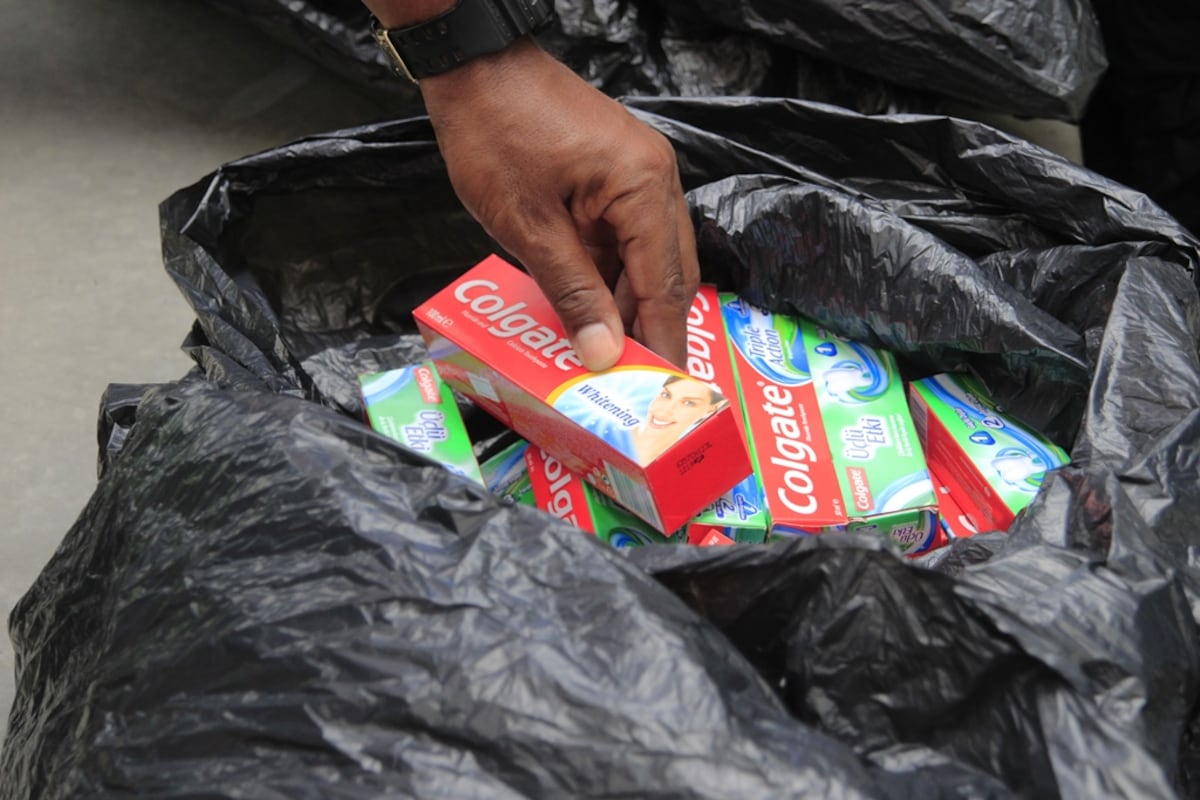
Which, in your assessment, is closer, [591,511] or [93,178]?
[591,511]

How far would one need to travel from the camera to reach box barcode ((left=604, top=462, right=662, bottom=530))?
2.50 ft

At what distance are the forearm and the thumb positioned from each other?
17 centimetres

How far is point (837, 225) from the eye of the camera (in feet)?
3.08

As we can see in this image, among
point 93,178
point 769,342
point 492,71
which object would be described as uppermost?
point 492,71

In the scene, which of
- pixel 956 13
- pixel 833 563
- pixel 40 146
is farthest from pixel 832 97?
pixel 40 146

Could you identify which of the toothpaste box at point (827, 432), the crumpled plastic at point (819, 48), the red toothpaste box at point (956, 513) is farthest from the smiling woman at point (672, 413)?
the crumpled plastic at point (819, 48)

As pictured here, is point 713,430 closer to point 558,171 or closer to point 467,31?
point 558,171

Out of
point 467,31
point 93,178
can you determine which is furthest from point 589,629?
point 93,178

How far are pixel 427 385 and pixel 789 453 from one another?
12.2 inches

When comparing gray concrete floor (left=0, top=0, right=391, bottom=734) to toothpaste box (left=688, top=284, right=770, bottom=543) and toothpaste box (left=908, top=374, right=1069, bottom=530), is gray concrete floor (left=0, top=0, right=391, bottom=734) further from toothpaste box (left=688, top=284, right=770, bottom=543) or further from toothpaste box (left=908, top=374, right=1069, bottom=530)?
toothpaste box (left=908, top=374, right=1069, bottom=530)

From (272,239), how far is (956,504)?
0.67 m

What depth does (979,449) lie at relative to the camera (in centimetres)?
86

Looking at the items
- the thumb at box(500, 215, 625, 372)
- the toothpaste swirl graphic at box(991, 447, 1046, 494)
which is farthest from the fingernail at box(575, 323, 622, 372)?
the toothpaste swirl graphic at box(991, 447, 1046, 494)

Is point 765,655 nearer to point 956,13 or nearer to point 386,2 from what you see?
point 386,2
